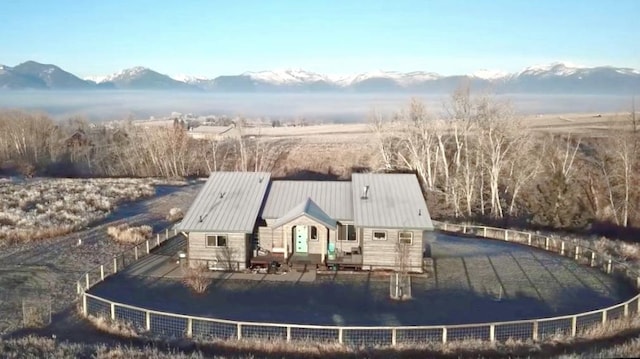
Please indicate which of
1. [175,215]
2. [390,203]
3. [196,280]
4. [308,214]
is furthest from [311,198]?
[175,215]

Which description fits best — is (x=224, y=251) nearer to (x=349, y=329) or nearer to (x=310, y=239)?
(x=310, y=239)

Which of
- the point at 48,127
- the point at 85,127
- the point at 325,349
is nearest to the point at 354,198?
the point at 325,349

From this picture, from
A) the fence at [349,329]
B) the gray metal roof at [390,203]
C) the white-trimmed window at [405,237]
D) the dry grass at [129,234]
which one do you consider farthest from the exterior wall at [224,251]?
the white-trimmed window at [405,237]

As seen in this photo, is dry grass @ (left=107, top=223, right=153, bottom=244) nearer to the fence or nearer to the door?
the door

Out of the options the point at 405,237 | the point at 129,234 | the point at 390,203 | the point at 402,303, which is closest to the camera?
the point at 402,303

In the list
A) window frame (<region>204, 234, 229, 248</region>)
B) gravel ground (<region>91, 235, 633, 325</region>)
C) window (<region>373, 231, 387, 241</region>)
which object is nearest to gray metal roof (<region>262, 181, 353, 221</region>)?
window (<region>373, 231, 387, 241</region>)
